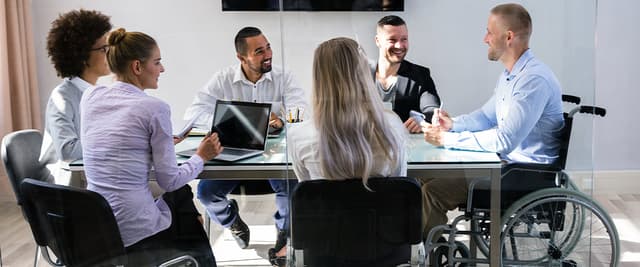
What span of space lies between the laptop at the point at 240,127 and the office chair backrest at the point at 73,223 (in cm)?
35

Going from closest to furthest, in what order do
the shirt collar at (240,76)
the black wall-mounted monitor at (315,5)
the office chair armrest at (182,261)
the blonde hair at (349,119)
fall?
the blonde hair at (349,119) → the black wall-mounted monitor at (315,5) → the shirt collar at (240,76) → the office chair armrest at (182,261)

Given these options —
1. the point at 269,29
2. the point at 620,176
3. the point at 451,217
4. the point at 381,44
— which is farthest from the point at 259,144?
the point at 620,176

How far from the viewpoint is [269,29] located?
223cm

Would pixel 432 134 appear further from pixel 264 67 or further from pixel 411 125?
pixel 264 67

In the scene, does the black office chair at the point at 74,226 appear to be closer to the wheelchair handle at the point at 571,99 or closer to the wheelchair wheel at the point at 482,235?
the wheelchair wheel at the point at 482,235

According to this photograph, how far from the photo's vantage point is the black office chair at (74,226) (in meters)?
2.10

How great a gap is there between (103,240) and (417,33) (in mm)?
1225

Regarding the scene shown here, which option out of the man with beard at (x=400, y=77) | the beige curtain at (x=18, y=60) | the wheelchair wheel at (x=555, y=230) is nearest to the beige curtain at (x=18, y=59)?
the beige curtain at (x=18, y=60)

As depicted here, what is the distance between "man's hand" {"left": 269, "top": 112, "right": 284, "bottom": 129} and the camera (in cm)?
227

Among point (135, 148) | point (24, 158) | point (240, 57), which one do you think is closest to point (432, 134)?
point (240, 57)

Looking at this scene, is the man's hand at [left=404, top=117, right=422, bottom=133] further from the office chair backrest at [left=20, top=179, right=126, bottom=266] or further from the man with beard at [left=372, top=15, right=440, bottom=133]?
the office chair backrest at [left=20, top=179, right=126, bottom=266]

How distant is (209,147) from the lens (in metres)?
2.28

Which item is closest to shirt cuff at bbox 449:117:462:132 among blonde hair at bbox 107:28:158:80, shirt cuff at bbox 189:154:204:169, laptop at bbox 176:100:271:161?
laptop at bbox 176:100:271:161

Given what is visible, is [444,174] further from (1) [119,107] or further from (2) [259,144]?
(1) [119,107]
